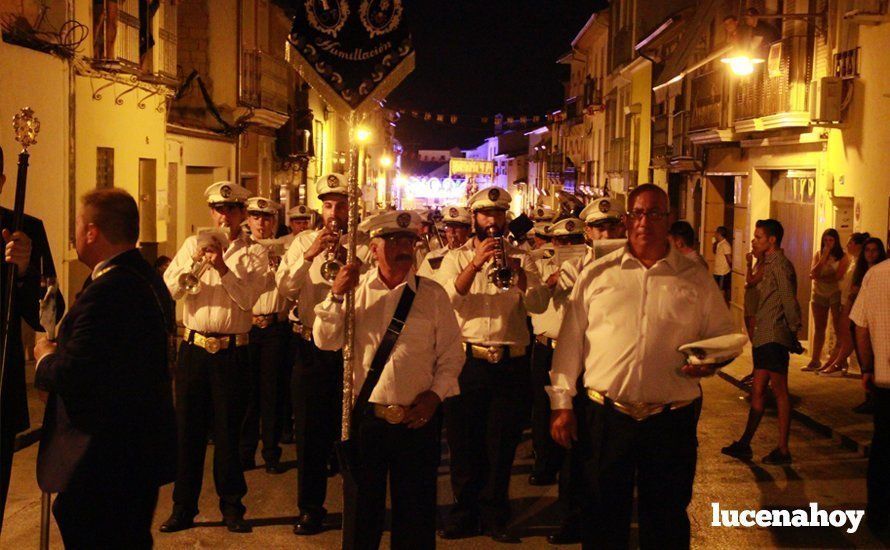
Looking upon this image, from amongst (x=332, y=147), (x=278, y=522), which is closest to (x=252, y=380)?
(x=278, y=522)

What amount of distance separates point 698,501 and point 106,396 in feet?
17.8

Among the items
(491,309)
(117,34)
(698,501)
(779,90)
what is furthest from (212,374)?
(779,90)

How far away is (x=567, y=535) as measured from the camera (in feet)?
24.5

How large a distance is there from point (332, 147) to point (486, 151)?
6987 cm

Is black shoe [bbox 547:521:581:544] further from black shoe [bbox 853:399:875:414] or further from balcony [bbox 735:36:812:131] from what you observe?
balcony [bbox 735:36:812:131]

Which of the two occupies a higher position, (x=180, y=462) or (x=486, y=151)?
(x=486, y=151)

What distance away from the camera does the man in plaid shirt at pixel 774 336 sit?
9562 millimetres

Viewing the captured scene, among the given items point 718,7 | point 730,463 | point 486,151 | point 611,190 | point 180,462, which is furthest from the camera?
point 486,151

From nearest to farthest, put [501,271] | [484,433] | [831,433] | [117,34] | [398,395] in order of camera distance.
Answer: [398,395] < [501,271] < [484,433] < [831,433] < [117,34]

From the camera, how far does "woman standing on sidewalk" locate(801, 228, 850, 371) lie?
15.4 meters

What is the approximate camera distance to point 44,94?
50.4 feet

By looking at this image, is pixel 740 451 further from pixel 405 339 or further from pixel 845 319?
pixel 845 319

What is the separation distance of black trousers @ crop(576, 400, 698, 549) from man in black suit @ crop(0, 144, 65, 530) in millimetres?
3070

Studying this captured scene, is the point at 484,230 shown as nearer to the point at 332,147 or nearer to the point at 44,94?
the point at 44,94
